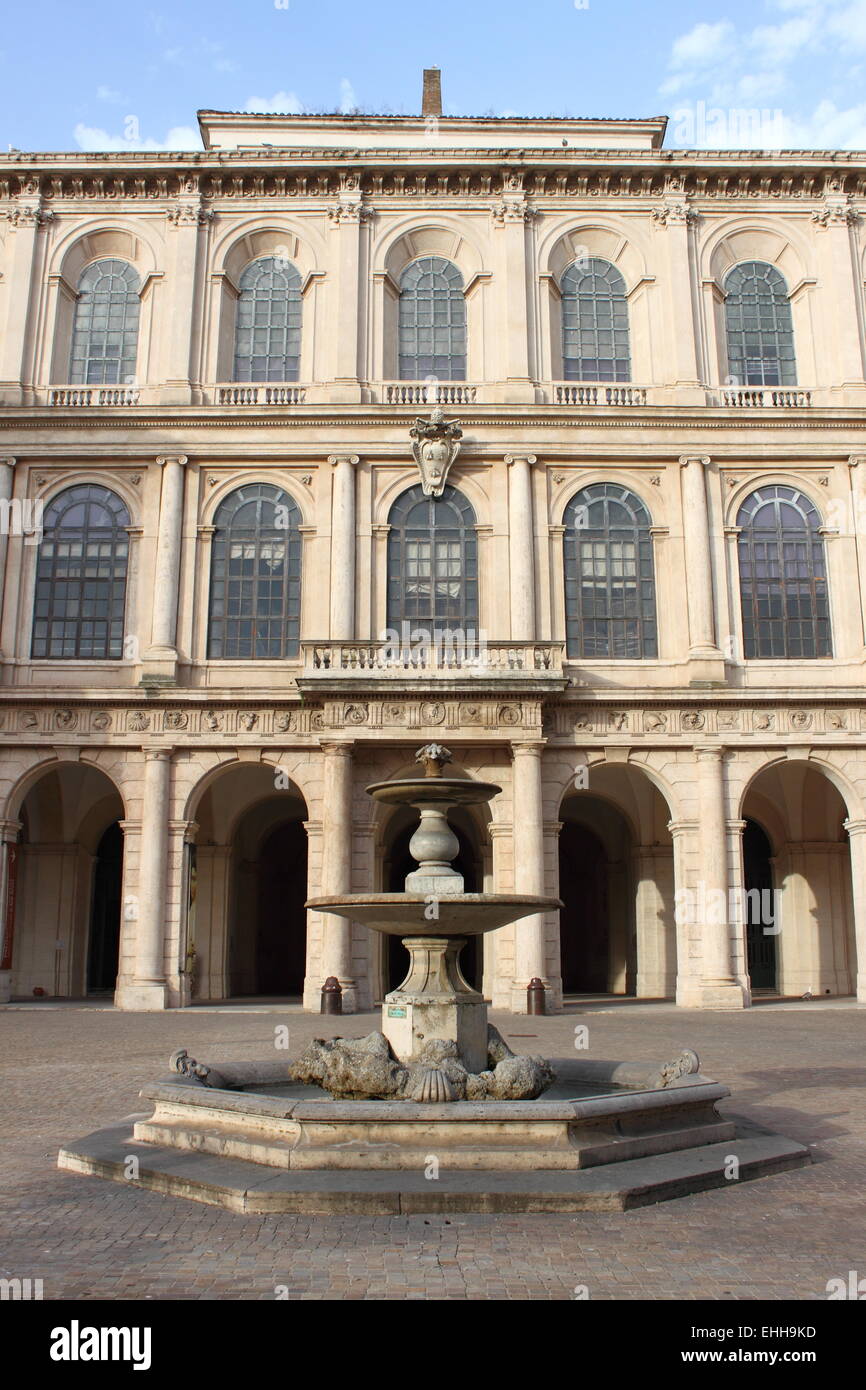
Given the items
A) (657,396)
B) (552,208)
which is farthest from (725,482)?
(552,208)

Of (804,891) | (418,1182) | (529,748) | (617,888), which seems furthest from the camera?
(617,888)

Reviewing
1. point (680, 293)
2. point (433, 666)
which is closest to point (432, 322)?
point (680, 293)

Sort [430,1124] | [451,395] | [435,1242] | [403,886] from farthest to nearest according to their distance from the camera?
1. [403,886]
2. [451,395]
3. [430,1124]
4. [435,1242]

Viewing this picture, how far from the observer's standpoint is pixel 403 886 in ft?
107

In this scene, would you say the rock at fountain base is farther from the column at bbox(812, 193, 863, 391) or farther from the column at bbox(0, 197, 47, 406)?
the column at bbox(812, 193, 863, 391)

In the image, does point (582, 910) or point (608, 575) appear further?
point (582, 910)

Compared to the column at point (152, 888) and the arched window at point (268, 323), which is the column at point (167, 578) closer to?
the column at point (152, 888)

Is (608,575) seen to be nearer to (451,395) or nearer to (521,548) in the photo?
(521,548)

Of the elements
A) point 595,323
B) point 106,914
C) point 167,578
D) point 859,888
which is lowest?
point 106,914

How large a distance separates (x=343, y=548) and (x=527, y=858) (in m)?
8.00

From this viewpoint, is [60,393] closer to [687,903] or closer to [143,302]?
[143,302]

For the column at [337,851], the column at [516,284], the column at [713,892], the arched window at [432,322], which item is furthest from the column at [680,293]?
the column at [337,851]

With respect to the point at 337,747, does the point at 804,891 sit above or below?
below
